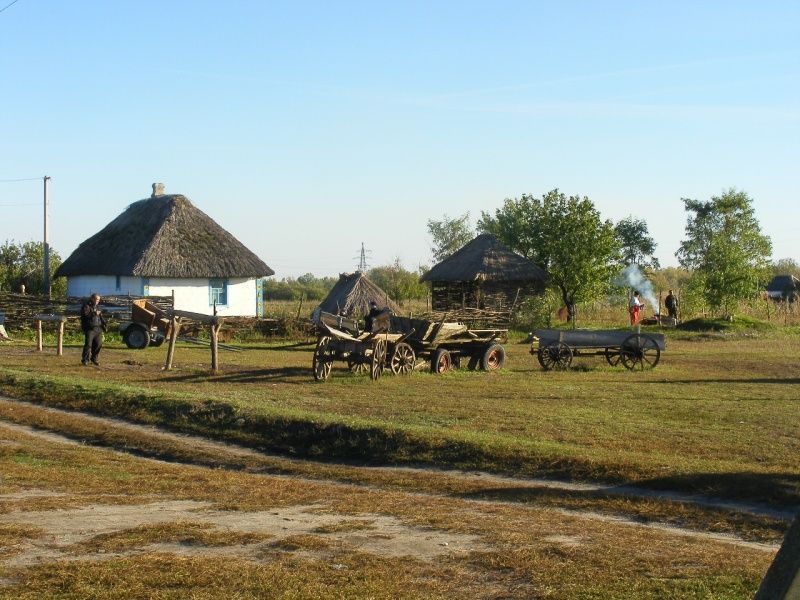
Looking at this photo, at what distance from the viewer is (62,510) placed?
31.7 feet

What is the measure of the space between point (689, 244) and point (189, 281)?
29.4m

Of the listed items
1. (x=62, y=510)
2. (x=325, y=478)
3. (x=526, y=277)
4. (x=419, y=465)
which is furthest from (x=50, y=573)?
(x=526, y=277)

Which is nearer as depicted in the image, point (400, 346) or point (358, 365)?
point (400, 346)

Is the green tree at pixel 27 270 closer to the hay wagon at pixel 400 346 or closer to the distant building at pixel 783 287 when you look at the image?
the hay wagon at pixel 400 346

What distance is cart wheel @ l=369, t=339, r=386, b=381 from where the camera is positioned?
24234 mm

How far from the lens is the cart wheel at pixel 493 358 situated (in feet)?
91.5

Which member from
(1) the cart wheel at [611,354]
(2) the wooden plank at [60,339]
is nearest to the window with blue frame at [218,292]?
(2) the wooden plank at [60,339]

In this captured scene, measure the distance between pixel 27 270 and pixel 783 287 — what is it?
62.5 m

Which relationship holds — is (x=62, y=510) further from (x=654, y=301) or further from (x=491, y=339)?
(x=654, y=301)

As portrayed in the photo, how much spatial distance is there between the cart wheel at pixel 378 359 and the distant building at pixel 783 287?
62926mm

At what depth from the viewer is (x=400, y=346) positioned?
996 inches

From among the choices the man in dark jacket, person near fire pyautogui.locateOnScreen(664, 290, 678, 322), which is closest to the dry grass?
the man in dark jacket

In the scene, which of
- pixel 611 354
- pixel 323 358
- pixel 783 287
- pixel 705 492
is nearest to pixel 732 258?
pixel 611 354

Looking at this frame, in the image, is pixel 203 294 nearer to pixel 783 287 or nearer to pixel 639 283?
pixel 639 283
